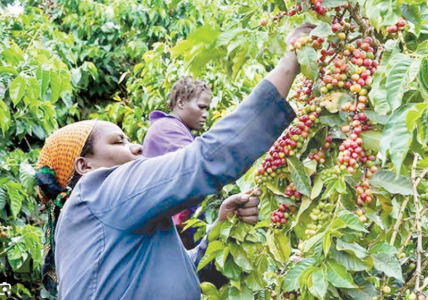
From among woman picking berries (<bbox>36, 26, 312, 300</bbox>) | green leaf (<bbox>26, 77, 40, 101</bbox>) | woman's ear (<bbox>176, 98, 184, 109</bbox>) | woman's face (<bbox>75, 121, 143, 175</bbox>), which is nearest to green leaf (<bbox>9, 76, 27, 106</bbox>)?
green leaf (<bbox>26, 77, 40, 101</bbox>)

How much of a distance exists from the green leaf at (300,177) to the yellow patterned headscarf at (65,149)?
633 millimetres

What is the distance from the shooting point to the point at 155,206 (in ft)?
5.22

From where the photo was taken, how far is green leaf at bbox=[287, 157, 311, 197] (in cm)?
165

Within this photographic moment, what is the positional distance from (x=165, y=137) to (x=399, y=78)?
2380mm

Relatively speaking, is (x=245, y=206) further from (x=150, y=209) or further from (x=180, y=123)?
(x=180, y=123)

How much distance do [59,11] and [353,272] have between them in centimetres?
664

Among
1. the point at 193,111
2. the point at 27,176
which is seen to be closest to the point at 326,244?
the point at 193,111

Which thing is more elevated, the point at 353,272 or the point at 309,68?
the point at 309,68

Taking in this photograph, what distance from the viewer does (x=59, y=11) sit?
7.66m

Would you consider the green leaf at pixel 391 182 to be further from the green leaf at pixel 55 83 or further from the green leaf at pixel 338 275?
the green leaf at pixel 55 83

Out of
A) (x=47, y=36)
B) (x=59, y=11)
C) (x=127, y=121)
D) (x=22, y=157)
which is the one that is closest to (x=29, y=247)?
Answer: (x=22, y=157)

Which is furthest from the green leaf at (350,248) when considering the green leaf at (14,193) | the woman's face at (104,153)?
the green leaf at (14,193)

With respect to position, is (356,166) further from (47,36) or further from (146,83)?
(47,36)

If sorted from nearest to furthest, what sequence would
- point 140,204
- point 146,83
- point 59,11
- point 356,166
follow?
point 356,166, point 140,204, point 146,83, point 59,11
